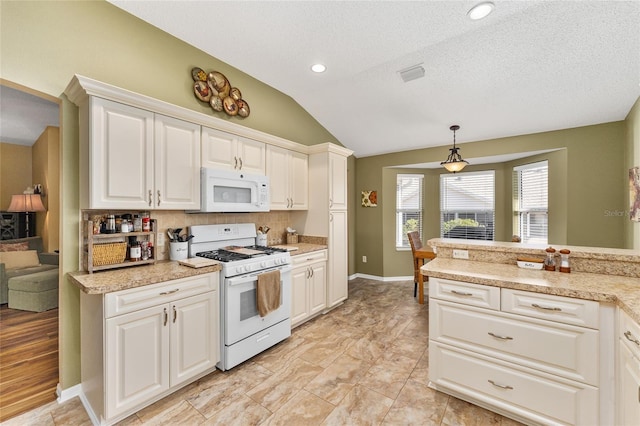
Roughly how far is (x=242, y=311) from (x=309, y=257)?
112 centimetres

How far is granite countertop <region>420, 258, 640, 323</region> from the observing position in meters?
1.46

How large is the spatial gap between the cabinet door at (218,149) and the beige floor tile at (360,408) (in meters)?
2.30

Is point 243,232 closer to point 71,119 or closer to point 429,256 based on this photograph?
point 71,119

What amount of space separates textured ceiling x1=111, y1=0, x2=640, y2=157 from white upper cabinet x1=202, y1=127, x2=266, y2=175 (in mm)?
913

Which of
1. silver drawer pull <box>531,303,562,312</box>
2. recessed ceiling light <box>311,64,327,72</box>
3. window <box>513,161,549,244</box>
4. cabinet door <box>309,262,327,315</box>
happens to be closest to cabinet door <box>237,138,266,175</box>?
recessed ceiling light <box>311,64,327,72</box>

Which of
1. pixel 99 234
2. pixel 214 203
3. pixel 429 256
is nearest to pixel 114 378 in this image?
pixel 99 234

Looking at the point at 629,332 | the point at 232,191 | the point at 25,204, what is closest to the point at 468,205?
the point at 629,332

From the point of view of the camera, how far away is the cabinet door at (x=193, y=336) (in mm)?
2008

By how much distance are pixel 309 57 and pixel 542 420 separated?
3.45 meters

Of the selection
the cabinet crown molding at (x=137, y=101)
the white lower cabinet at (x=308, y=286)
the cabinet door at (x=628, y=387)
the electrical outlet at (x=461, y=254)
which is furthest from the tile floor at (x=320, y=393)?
the cabinet crown molding at (x=137, y=101)

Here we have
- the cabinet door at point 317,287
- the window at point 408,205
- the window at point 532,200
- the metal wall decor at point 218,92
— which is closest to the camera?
the metal wall decor at point 218,92

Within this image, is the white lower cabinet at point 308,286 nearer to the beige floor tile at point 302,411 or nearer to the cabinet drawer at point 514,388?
the beige floor tile at point 302,411

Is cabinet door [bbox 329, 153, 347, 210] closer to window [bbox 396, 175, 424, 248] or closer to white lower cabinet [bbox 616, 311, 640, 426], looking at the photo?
window [bbox 396, 175, 424, 248]

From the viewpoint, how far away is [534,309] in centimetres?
166
